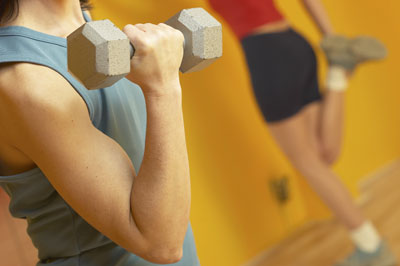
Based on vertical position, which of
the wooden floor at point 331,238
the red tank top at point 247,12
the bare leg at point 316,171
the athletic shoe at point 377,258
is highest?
the red tank top at point 247,12

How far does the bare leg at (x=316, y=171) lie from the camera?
1880mm

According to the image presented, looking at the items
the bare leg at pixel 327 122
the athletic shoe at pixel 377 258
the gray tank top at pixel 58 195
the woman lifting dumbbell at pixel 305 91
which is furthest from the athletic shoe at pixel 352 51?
the gray tank top at pixel 58 195

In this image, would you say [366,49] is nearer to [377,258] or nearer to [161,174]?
[377,258]

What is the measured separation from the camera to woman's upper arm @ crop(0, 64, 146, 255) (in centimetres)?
50

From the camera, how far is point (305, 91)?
1.87 m

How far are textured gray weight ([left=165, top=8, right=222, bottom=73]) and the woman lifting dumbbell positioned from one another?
3.92 feet

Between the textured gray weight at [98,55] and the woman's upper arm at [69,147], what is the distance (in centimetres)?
3

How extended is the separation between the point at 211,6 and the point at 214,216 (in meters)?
0.68

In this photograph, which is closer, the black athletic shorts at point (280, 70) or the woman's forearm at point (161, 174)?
the woman's forearm at point (161, 174)

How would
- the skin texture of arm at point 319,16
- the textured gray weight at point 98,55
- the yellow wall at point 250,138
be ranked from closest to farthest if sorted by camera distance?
the textured gray weight at point 98,55 → the yellow wall at point 250,138 → the skin texture of arm at point 319,16

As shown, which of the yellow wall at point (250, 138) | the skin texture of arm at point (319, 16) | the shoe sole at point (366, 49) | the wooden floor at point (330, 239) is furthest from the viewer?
the wooden floor at point (330, 239)

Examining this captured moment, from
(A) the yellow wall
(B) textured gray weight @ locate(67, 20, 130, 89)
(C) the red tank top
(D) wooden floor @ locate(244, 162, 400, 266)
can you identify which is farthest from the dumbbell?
(D) wooden floor @ locate(244, 162, 400, 266)

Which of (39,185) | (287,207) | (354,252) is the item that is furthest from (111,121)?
(287,207)

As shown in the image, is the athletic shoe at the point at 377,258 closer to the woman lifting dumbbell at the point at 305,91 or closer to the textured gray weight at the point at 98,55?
the woman lifting dumbbell at the point at 305,91
